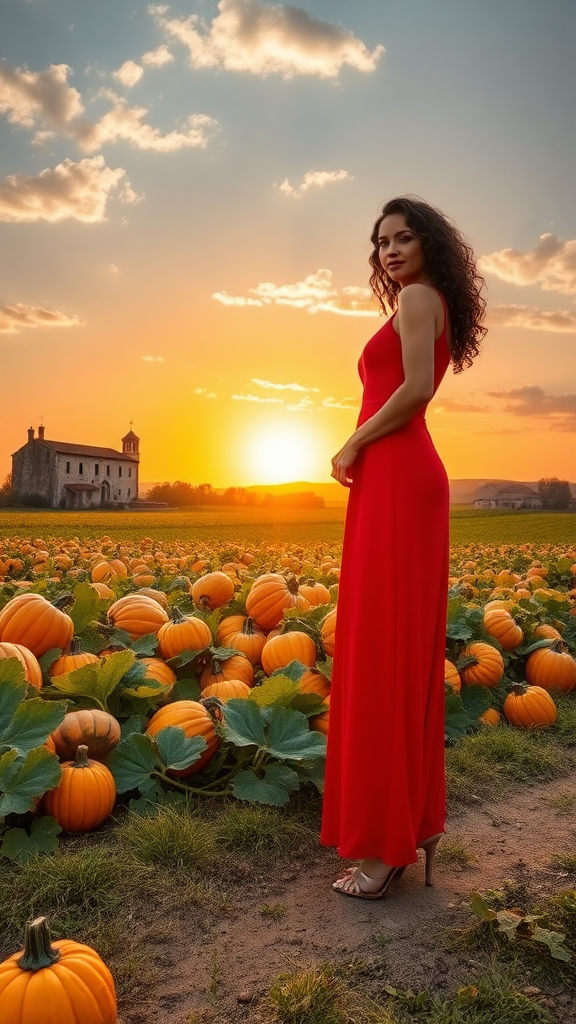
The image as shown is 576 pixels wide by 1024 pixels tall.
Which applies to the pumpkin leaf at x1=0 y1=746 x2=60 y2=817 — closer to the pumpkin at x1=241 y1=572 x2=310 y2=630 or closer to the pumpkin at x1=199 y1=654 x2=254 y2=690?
the pumpkin at x1=199 y1=654 x2=254 y2=690

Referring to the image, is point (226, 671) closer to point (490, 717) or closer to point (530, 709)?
point (490, 717)

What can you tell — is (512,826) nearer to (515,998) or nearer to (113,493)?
(515,998)

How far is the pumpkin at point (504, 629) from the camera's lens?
5.41 metres

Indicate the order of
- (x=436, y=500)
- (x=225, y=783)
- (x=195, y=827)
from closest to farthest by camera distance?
(x=436, y=500) < (x=195, y=827) < (x=225, y=783)

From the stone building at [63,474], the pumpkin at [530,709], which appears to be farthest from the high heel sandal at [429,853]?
the stone building at [63,474]

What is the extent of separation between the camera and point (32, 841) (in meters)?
2.97

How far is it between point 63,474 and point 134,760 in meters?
79.1

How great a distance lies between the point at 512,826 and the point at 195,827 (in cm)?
138

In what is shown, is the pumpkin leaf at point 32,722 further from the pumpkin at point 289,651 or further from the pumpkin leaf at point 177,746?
the pumpkin at point 289,651

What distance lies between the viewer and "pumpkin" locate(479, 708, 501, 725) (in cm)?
473

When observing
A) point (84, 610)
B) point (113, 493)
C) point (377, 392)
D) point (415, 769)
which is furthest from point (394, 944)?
point (113, 493)

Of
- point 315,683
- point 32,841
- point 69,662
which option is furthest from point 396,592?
point 69,662

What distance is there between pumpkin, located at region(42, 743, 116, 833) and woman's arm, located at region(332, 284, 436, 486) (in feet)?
5.73

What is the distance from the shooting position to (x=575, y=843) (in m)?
3.29
